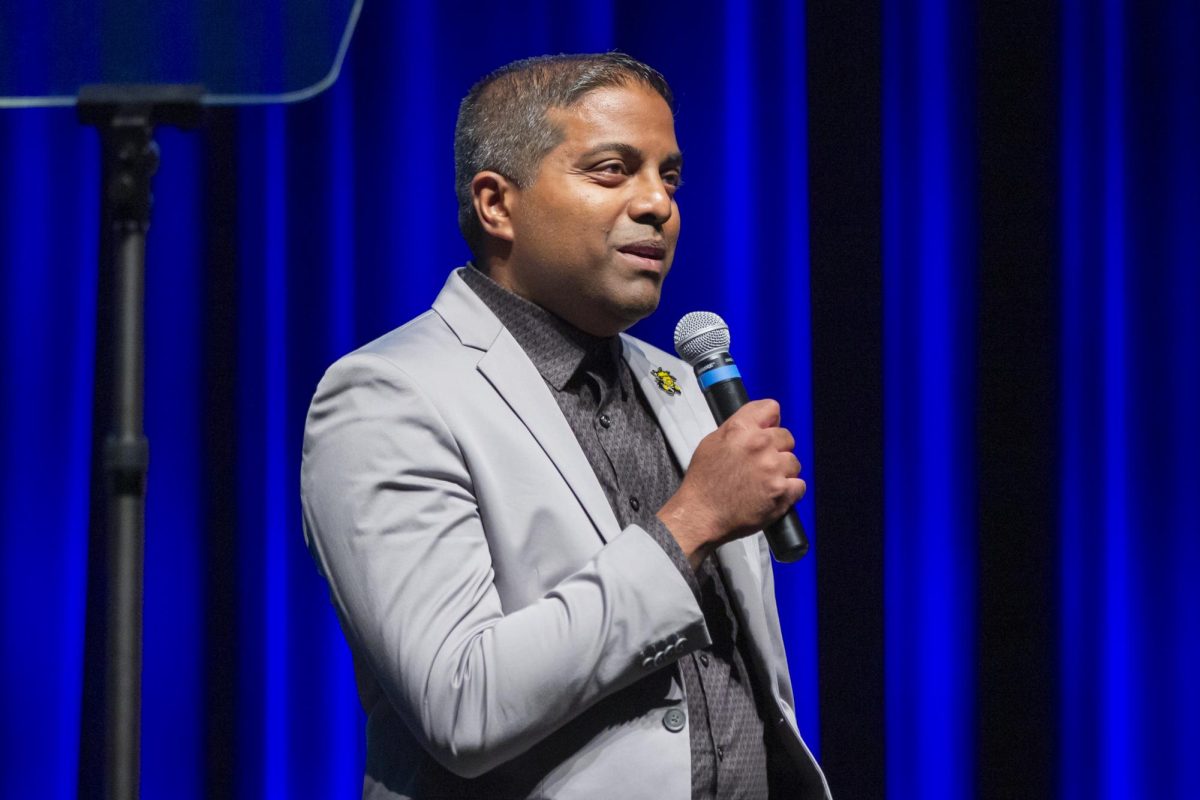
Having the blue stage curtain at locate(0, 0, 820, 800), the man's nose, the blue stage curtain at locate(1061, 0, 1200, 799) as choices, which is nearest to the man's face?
the man's nose

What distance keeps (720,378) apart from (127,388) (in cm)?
71

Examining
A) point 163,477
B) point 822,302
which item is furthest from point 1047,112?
point 163,477

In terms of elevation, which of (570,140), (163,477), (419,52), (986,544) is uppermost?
(419,52)

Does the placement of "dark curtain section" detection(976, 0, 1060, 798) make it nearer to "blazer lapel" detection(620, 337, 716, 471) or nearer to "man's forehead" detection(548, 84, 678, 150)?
"blazer lapel" detection(620, 337, 716, 471)

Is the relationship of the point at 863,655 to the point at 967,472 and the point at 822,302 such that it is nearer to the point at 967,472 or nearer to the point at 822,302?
the point at 967,472

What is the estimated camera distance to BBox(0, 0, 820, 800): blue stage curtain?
7.87ft

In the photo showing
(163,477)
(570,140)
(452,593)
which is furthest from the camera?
(163,477)

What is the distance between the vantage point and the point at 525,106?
69.2 inches

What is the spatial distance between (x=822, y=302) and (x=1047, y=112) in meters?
0.62

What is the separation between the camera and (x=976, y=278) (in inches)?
112

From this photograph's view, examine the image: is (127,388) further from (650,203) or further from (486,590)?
(650,203)

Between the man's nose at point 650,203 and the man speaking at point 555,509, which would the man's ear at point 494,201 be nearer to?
the man speaking at point 555,509

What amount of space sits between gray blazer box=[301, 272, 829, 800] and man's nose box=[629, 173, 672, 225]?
0.23 m

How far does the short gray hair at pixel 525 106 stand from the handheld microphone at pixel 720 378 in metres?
0.29
